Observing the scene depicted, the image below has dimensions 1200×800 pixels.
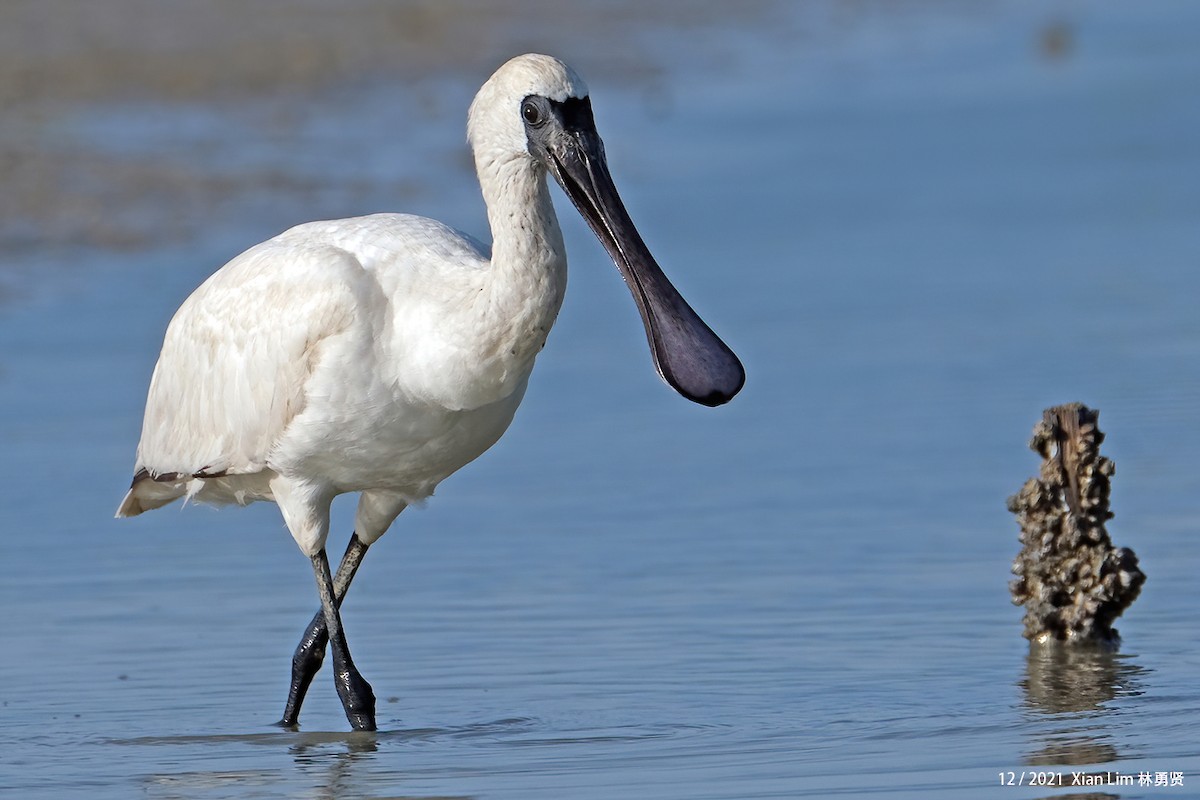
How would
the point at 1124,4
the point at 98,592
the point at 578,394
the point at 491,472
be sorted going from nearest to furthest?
1. the point at 98,592
2. the point at 491,472
3. the point at 578,394
4. the point at 1124,4

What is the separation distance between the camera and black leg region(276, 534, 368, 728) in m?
9.06

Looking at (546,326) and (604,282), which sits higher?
(604,282)

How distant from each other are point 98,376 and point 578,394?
260 centimetres

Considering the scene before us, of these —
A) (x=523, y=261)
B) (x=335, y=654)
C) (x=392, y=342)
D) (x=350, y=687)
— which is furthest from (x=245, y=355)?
(x=523, y=261)

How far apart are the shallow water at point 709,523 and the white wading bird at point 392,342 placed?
2.31 feet

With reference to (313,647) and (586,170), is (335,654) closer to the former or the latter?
(313,647)

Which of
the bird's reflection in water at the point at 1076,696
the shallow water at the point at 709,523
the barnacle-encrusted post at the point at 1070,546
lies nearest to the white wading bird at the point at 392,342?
the shallow water at the point at 709,523

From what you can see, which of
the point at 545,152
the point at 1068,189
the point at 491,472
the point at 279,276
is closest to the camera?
the point at 545,152

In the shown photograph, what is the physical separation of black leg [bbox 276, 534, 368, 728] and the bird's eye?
2.09 metres

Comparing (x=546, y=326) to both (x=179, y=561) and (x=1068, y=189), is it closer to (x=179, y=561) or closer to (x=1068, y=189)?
(x=179, y=561)

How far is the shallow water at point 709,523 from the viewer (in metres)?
8.19

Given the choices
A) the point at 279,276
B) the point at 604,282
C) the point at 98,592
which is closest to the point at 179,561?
the point at 98,592

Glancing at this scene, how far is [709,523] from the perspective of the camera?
1105 cm

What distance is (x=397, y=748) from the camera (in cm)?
841
